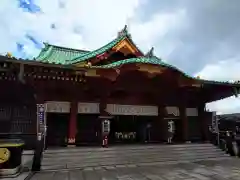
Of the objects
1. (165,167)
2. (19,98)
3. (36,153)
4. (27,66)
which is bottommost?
(165,167)

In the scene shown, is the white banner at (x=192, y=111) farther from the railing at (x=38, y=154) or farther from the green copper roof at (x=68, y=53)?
the railing at (x=38, y=154)

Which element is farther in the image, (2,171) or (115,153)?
(115,153)

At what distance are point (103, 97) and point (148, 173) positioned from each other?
217 inches

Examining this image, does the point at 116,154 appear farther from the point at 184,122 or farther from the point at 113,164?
the point at 184,122

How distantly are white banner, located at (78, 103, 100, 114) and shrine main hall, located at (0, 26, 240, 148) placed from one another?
0.06 meters

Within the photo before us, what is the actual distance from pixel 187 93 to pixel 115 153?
273 inches

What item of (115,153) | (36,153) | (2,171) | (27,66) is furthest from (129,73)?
(2,171)

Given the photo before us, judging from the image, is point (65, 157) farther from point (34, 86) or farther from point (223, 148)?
point (223, 148)

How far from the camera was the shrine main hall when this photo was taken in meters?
10.8

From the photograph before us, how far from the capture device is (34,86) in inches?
433

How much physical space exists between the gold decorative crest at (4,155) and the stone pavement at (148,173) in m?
1.18

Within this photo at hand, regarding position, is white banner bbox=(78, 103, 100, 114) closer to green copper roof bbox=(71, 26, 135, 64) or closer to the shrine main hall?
the shrine main hall

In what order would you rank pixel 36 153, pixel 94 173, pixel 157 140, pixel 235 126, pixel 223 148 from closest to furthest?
1. pixel 94 173
2. pixel 36 153
3. pixel 223 148
4. pixel 157 140
5. pixel 235 126

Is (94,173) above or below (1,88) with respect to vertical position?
below
